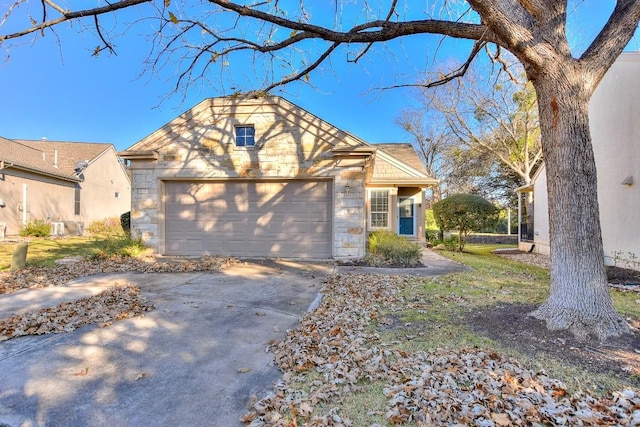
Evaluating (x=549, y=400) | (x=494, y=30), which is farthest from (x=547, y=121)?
(x=549, y=400)

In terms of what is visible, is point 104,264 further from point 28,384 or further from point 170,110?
point 28,384

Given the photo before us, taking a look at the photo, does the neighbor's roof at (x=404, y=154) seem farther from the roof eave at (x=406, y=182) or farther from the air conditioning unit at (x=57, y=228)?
the air conditioning unit at (x=57, y=228)

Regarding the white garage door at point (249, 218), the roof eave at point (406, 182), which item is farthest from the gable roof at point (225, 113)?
the roof eave at point (406, 182)

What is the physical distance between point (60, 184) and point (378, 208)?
1890 centimetres

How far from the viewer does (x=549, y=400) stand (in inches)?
95.0

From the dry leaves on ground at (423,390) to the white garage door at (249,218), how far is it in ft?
21.0

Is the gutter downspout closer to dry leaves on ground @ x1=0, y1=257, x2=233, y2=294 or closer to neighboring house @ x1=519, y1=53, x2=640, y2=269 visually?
dry leaves on ground @ x1=0, y1=257, x2=233, y2=294

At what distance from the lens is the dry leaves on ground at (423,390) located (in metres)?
2.27

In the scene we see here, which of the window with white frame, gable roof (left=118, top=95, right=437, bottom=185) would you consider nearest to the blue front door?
the window with white frame

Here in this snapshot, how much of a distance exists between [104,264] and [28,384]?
6702 mm

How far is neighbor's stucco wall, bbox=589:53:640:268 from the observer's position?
28.8ft

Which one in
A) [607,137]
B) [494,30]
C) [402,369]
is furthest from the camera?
[607,137]

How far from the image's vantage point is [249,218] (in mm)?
10453

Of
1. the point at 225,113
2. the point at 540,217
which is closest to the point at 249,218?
the point at 225,113
